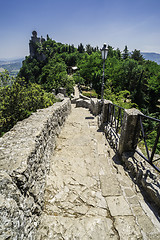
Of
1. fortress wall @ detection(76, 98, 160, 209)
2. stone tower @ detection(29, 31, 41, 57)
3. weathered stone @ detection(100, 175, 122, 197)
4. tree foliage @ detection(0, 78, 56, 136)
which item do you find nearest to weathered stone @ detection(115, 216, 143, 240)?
weathered stone @ detection(100, 175, 122, 197)

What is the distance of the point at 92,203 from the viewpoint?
2699mm

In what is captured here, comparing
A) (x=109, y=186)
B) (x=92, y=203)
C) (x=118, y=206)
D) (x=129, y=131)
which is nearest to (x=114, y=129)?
(x=129, y=131)

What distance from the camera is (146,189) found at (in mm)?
2840

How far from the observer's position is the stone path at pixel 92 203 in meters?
2.18

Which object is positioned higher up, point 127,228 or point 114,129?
point 114,129

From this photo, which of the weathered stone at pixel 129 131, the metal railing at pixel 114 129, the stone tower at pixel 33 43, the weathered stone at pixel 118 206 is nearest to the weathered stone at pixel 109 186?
the weathered stone at pixel 118 206

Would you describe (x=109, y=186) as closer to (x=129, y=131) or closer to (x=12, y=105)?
(x=129, y=131)

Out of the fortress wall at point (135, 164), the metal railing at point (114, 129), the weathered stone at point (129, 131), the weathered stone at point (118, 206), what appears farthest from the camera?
the metal railing at point (114, 129)

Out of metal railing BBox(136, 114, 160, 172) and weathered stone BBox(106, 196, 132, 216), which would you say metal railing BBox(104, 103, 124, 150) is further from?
weathered stone BBox(106, 196, 132, 216)

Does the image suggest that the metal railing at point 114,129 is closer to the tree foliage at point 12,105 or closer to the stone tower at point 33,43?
the tree foliage at point 12,105

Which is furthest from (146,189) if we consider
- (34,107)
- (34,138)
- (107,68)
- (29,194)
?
(107,68)

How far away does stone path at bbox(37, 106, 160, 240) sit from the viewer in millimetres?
2176

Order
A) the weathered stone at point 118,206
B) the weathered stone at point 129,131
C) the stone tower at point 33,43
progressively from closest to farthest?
1. the weathered stone at point 118,206
2. the weathered stone at point 129,131
3. the stone tower at point 33,43

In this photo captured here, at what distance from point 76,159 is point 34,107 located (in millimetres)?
6008
